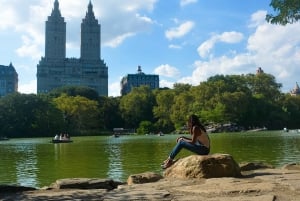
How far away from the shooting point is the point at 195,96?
103 m

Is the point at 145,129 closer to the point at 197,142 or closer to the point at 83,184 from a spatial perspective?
the point at 197,142

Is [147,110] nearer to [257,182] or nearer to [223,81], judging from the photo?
[223,81]

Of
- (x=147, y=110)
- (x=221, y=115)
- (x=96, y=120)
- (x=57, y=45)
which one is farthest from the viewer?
(x=57, y=45)

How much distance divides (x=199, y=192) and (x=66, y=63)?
184 m

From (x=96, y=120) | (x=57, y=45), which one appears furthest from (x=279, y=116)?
(x=57, y=45)

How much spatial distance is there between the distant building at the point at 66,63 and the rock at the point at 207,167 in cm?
17507

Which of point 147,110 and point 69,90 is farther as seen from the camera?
point 69,90

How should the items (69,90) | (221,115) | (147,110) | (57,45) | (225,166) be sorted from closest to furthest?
(225,166), (221,115), (147,110), (69,90), (57,45)

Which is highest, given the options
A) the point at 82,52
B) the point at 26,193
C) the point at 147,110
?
the point at 82,52

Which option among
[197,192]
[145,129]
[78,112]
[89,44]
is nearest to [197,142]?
[197,192]

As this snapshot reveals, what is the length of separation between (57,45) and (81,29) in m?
14.4

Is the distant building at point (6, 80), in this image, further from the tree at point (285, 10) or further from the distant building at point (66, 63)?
the tree at point (285, 10)

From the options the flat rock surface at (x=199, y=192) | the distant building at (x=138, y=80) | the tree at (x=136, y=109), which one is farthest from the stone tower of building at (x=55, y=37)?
the flat rock surface at (x=199, y=192)

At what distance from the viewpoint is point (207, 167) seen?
26.9 ft
